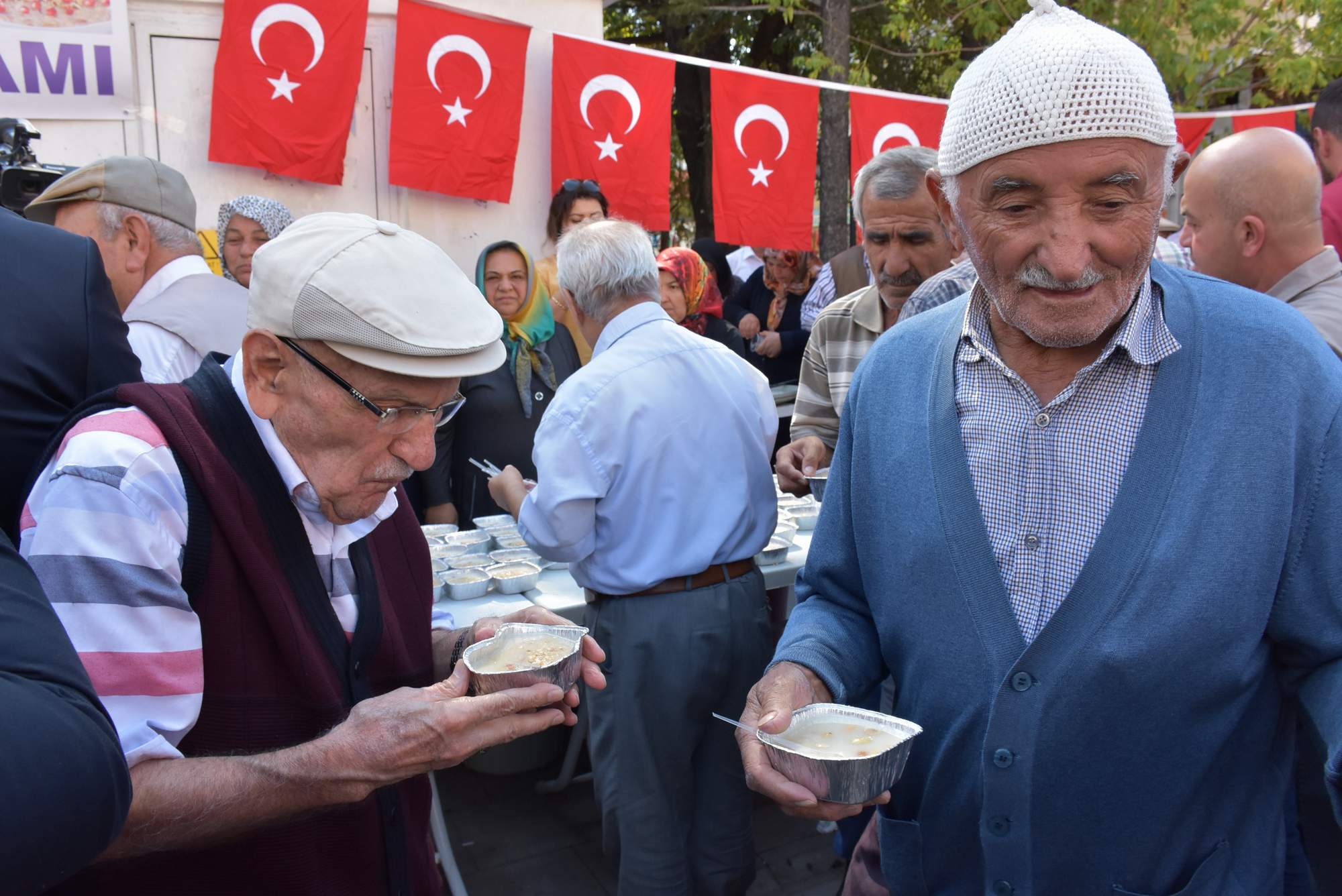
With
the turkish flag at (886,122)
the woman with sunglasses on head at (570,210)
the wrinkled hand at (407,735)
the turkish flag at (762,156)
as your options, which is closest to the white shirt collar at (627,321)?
the wrinkled hand at (407,735)

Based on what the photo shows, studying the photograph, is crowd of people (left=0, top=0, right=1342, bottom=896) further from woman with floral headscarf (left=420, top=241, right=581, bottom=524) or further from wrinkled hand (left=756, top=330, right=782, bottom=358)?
wrinkled hand (left=756, top=330, right=782, bottom=358)

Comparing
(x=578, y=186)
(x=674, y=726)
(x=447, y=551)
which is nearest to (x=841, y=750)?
(x=674, y=726)

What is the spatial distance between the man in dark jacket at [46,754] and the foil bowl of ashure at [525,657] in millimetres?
770

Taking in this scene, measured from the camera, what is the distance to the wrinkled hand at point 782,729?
1405 millimetres

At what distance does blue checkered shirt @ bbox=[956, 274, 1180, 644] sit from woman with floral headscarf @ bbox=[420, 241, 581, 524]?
3070 millimetres

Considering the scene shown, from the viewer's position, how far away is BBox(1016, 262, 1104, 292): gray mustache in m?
1.44

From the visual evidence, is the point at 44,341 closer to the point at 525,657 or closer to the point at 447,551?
the point at 525,657

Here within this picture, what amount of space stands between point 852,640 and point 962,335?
1.90 feet

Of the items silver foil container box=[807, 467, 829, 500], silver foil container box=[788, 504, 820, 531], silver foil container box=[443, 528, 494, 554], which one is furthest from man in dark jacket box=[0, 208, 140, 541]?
silver foil container box=[788, 504, 820, 531]

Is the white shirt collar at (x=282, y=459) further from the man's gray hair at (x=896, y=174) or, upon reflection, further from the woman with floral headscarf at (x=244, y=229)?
the woman with floral headscarf at (x=244, y=229)

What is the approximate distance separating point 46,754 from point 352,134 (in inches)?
272

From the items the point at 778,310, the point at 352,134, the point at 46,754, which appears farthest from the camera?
the point at 778,310

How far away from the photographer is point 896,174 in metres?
3.14

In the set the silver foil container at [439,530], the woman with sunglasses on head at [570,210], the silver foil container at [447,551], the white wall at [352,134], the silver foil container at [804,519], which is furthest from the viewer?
the white wall at [352,134]
